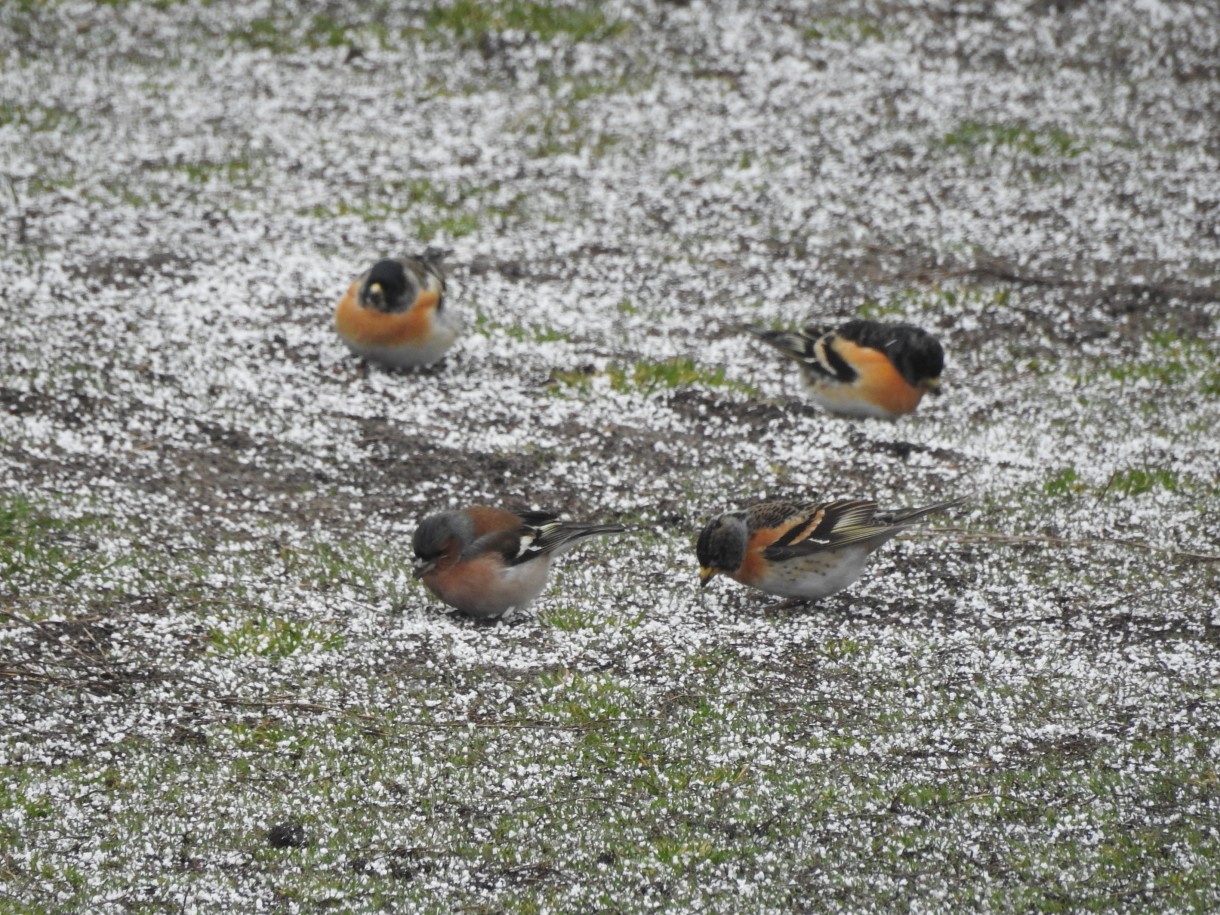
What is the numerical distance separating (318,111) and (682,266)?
A: 13.9 feet

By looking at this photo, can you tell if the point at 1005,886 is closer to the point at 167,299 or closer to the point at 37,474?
the point at 37,474

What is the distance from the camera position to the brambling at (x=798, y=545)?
5922 mm

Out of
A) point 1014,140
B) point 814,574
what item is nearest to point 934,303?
point 1014,140

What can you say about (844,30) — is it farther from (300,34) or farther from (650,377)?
(650,377)

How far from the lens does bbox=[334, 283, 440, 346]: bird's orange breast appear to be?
26.6ft

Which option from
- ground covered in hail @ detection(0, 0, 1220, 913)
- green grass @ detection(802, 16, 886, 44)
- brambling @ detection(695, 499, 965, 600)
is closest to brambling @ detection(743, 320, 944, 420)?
ground covered in hail @ detection(0, 0, 1220, 913)

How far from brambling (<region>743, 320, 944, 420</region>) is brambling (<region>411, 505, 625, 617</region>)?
285cm

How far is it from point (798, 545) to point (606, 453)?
2077 millimetres

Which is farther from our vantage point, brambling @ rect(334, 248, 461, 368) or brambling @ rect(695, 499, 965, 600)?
brambling @ rect(334, 248, 461, 368)

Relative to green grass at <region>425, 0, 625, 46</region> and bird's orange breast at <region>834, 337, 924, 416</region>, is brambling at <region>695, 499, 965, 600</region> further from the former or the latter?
green grass at <region>425, 0, 625, 46</region>

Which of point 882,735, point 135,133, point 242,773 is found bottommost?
point 135,133

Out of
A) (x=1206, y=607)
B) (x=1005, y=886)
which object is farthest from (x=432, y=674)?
(x=1206, y=607)

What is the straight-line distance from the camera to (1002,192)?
37.0 feet

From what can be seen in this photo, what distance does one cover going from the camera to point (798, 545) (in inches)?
230
